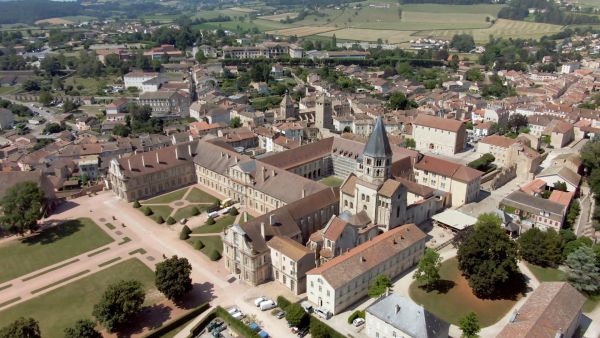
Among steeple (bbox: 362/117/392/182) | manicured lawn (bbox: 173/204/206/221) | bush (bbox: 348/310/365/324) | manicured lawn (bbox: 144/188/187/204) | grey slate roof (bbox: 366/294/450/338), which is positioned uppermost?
steeple (bbox: 362/117/392/182)

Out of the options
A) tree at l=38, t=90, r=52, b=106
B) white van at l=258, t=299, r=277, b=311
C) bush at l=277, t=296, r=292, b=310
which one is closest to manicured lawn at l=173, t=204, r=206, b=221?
white van at l=258, t=299, r=277, b=311

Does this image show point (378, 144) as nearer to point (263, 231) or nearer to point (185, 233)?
point (263, 231)

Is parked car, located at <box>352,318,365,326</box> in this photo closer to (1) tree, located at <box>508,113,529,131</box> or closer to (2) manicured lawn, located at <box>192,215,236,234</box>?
(2) manicured lawn, located at <box>192,215,236,234</box>

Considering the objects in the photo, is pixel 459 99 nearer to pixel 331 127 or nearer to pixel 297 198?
pixel 331 127

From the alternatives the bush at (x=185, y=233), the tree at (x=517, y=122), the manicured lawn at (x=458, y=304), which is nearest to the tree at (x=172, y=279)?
the bush at (x=185, y=233)

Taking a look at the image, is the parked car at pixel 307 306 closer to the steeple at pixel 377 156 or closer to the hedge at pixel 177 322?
the hedge at pixel 177 322

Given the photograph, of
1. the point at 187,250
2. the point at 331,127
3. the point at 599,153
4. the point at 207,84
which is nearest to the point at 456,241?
the point at 187,250

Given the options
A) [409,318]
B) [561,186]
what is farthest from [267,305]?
[561,186]
